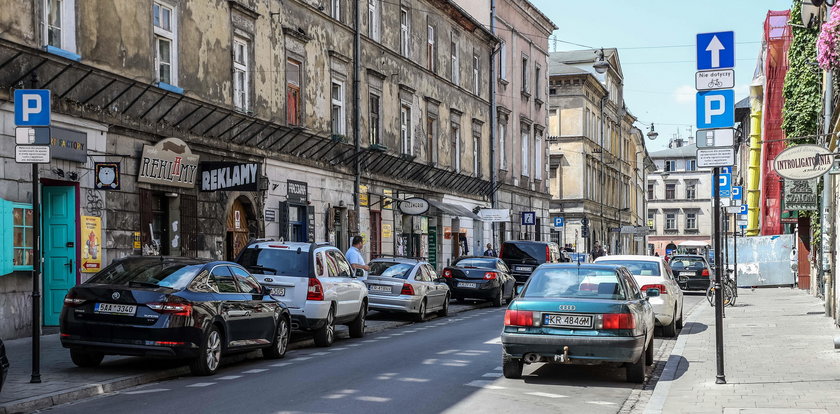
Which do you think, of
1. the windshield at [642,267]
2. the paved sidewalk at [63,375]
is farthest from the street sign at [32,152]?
the windshield at [642,267]

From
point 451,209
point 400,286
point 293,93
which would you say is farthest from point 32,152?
point 451,209

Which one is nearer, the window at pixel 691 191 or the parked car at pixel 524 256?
the parked car at pixel 524 256

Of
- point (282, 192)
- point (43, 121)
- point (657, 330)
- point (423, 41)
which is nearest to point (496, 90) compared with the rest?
point (423, 41)

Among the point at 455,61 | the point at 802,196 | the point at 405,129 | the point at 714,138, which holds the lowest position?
the point at 802,196

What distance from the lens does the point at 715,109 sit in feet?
39.0

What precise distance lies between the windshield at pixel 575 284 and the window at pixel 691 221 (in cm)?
11889

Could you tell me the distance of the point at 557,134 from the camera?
69.2 metres

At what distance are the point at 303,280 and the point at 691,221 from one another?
11727cm

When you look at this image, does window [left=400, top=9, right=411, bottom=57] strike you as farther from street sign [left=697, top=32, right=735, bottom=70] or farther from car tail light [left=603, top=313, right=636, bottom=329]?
car tail light [left=603, top=313, right=636, bottom=329]

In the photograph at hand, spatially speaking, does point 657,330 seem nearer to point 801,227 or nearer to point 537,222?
point 801,227

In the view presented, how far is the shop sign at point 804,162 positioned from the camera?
1373 cm

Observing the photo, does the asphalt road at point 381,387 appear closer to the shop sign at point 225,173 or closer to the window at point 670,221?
the shop sign at point 225,173

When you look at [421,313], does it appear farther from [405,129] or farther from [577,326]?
[405,129]

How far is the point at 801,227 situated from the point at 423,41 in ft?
50.9
